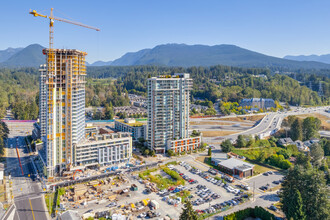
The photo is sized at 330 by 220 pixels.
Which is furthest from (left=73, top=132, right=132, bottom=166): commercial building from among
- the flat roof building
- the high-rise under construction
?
the flat roof building

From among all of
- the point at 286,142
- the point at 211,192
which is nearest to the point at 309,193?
the point at 211,192

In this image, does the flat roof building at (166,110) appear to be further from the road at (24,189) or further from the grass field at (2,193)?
the grass field at (2,193)

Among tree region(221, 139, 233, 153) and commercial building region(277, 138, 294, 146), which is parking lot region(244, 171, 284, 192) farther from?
commercial building region(277, 138, 294, 146)

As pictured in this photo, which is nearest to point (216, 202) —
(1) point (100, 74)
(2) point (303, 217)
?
(2) point (303, 217)

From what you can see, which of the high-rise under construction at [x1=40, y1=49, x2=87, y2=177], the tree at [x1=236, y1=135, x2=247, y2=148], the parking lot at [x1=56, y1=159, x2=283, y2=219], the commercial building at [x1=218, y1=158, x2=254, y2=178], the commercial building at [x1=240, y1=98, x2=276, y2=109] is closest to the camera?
the parking lot at [x1=56, y1=159, x2=283, y2=219]

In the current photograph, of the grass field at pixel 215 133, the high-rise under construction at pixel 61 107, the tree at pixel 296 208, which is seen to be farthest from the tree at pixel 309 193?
the grass field at pixel 215 133
